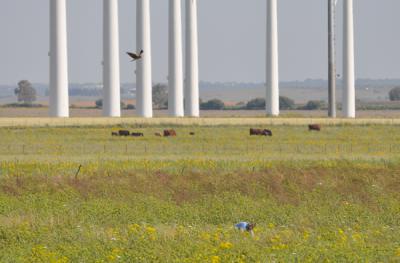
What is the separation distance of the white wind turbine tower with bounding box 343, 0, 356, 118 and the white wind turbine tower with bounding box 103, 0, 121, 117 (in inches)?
972

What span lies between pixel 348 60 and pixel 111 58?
2562 centimetres

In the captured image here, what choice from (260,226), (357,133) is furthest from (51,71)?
(260,226)

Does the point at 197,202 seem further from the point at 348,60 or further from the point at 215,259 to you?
the point at 348,60

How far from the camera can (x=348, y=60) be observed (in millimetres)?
136125

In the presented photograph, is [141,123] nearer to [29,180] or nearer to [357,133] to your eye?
[357,133]

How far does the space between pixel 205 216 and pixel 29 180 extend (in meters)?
9.14

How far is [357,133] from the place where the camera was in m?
95.7

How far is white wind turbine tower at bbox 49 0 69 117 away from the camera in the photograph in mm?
123375

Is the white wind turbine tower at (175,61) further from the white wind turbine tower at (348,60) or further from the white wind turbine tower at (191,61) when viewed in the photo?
the white wind turbine tower at (348,60)

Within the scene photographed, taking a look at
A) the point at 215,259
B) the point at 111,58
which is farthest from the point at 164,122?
the point at 215,259

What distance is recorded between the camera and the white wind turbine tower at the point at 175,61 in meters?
134

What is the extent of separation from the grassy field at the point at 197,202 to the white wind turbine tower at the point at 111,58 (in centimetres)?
4916

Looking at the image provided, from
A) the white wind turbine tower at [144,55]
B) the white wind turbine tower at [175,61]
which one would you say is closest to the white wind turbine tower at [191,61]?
the white wind turbine tower at [175,61]

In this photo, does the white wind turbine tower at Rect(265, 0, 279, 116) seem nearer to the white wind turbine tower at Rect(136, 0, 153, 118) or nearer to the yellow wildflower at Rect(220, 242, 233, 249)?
the white wind turbine tower at Rect(136, 0, 153, 118)
